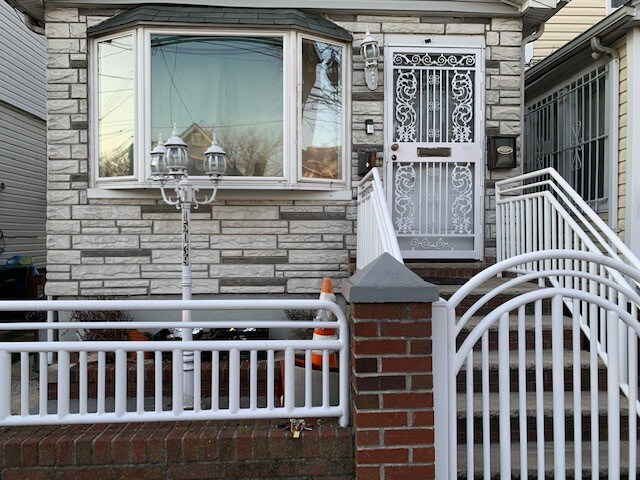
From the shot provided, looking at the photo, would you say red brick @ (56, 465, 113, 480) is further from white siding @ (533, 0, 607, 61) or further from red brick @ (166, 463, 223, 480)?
white siding @ (533, 0, 607, 61)

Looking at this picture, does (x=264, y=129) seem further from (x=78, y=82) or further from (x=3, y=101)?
(x=3, y=101)

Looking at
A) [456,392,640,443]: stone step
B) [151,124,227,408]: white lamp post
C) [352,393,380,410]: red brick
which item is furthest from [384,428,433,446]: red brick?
[151,124,227,408]: white lamp post

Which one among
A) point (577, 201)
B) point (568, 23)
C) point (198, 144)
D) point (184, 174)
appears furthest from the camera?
point (568, 23)

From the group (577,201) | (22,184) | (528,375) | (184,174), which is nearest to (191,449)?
(184,174)

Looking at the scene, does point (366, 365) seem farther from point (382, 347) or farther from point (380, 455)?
point (380, 455)

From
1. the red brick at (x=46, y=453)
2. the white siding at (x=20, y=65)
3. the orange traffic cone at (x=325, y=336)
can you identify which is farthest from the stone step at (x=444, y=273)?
the white siding at (x=20, y=65)

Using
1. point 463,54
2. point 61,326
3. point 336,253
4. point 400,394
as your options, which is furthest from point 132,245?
point 463,54

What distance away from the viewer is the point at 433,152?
448 centimetres

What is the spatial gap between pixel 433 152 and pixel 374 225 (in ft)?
5.36

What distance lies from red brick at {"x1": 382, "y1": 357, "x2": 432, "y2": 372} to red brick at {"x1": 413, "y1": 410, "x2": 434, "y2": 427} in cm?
18

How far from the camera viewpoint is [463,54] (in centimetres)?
448

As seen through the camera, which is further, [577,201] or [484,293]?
[484,293]

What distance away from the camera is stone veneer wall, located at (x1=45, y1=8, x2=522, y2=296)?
4238 millimetres

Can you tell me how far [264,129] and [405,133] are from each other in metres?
1.29
